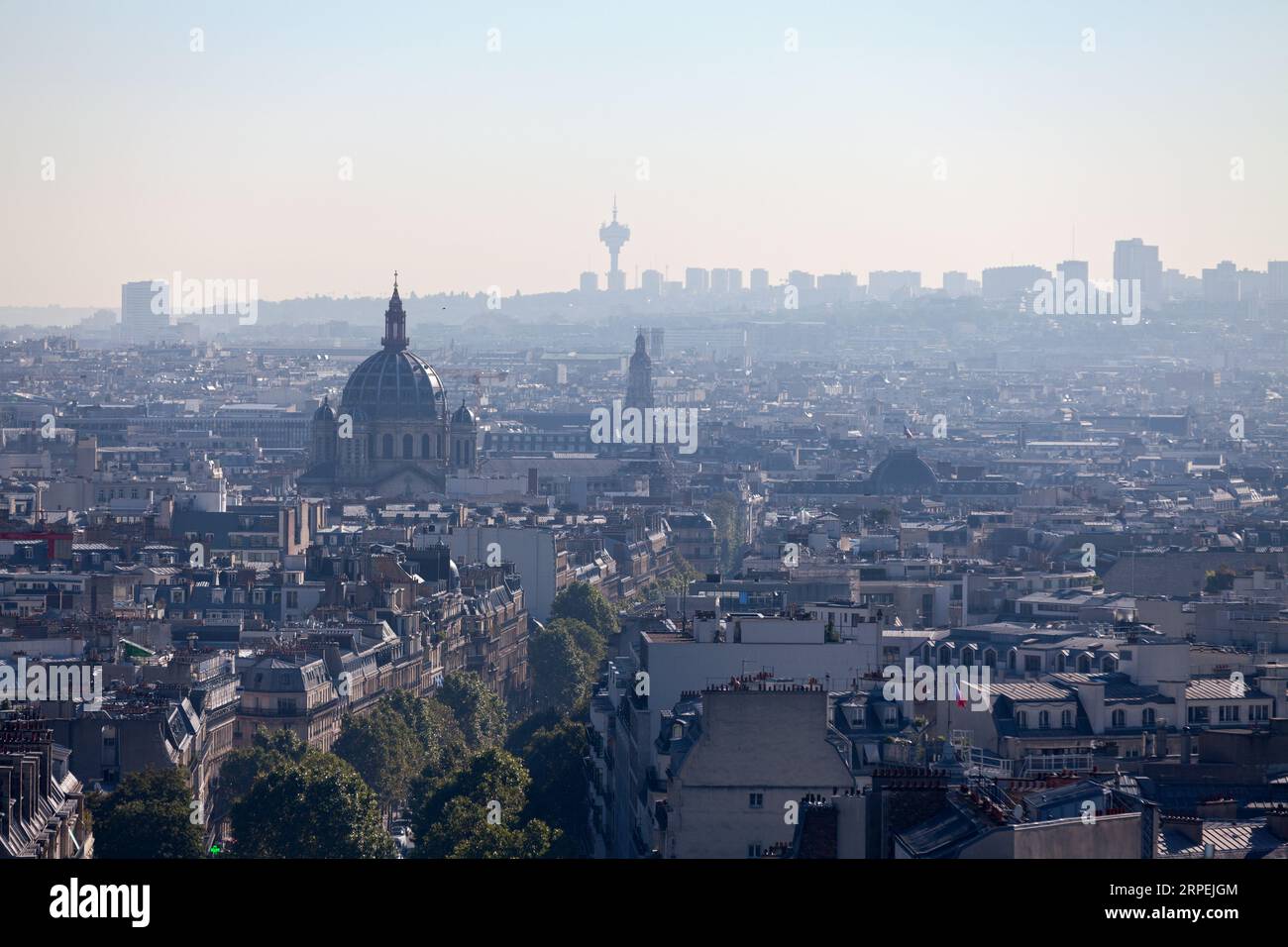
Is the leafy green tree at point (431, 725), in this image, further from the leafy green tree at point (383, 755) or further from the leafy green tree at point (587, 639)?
the leafy green tree at point (587, 639)

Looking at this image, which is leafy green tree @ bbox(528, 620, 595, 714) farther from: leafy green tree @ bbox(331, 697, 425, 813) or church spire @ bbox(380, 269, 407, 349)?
church spire @ bbox(380, 269, 407, 349)

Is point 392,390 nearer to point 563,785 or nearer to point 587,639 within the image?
point 587,639

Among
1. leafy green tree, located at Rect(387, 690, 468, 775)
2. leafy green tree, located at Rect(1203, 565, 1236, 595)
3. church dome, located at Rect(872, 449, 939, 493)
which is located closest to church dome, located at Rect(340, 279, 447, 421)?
church dome, located at Rect(872, 449, 939, 493)

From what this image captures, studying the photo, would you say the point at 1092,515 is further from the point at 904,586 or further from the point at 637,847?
the point at 637,847

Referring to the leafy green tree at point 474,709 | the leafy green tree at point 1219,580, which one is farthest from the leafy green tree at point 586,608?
the leafy green tree at point 1219,580

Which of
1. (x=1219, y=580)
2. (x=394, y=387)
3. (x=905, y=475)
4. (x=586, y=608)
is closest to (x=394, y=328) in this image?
(x=394, y=387)
